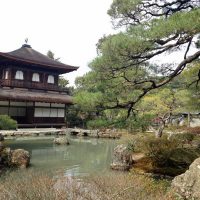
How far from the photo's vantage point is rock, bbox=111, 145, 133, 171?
11295 mm

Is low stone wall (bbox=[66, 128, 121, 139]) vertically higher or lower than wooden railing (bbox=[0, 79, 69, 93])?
lower

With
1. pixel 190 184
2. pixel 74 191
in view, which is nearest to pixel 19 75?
pixel 190 184

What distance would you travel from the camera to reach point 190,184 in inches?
239

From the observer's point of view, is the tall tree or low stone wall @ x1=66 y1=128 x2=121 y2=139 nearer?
the tall tree

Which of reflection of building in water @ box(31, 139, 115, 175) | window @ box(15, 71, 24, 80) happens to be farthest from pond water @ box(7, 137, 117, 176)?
window @ box(15, 71, 24, 80)

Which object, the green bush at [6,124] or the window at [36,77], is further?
the window at [36,77]

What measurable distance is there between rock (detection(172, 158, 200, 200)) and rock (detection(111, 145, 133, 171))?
4.91 metres

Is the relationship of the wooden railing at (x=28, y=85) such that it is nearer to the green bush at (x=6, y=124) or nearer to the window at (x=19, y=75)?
the window at (x=19, y=75)

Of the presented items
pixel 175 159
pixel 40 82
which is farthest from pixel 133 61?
pixel 40 82

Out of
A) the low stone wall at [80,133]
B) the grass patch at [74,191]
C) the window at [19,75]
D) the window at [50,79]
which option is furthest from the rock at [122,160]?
the window at [50,79]

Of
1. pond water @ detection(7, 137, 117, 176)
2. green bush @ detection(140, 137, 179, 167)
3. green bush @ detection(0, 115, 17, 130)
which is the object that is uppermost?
green bush @ detection(0, 115, 17, 130)

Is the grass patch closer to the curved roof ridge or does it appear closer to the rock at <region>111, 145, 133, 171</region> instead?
the rock at <region>111, 145, 133, 171</region>

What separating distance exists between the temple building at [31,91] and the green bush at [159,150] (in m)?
16.1

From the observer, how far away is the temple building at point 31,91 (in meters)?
26.1
